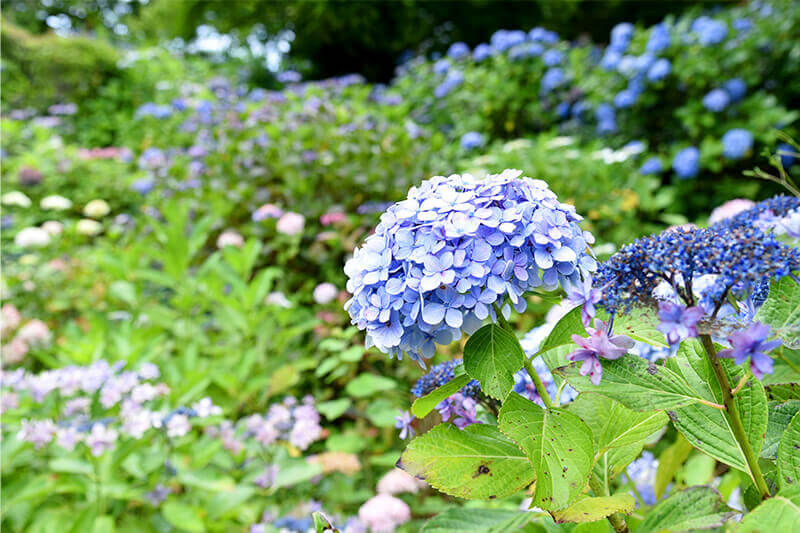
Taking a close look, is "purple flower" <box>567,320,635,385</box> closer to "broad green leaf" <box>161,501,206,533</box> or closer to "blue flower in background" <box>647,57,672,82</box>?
"broad green leaf" <box>161,501,206,533</box>

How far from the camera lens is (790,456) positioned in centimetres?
57

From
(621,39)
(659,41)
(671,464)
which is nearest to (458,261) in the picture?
(671,464)

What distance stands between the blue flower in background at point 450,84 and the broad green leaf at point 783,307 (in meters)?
3.90

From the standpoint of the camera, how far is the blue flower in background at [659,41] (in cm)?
320

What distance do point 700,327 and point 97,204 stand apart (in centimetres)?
387

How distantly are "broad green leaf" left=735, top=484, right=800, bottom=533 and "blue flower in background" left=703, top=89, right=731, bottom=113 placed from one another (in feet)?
9.85

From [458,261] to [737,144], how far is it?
2.81 meters

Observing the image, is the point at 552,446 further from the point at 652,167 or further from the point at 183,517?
the point at 652,167

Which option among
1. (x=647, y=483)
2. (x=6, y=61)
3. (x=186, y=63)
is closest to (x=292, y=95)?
(x=647, y=483)

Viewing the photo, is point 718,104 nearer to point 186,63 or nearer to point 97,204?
point 97,204

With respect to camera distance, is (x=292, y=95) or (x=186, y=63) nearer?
(x=292, y=95)

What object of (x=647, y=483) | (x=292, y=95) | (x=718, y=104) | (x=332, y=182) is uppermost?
(x=718, y=104)

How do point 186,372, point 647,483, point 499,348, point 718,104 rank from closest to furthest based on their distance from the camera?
point 499,348 → point 647,483 → point 186,372 → point 718,104

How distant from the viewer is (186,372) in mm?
1732
